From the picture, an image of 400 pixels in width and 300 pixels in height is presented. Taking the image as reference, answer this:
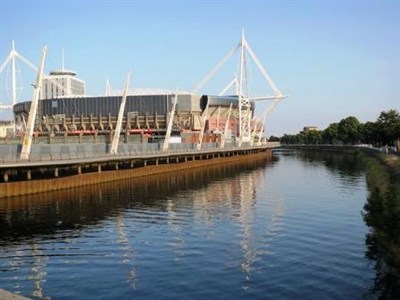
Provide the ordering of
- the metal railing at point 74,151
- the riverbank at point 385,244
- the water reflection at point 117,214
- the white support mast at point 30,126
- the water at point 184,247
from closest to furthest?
the water at point 184,247
the riverbank at point 385,244
the water reflection at point 117,214
the white support mast at point 30,126
the metal railing at point 74,151

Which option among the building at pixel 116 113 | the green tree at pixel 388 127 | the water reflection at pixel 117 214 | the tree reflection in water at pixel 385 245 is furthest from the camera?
the building at pixel 116 113

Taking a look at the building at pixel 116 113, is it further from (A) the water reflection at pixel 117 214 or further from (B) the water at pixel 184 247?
(B) the water at pixel 184 247

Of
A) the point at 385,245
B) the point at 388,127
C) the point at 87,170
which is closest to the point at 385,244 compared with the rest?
the point at 385,245

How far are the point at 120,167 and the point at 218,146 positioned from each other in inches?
2472

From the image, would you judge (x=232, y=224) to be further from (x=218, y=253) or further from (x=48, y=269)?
(x=48, y=269)

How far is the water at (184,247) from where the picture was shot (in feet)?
74.9

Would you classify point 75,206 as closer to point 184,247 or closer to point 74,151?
point 74,151

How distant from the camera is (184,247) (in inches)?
1209

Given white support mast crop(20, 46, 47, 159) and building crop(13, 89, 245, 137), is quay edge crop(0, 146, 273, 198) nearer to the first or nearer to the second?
white support mast crop(20, 46, 47, 159)

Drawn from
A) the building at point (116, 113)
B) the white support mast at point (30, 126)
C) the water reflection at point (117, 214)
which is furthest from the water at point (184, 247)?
the building at point (116, 113)

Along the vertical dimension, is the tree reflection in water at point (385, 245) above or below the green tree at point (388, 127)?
below

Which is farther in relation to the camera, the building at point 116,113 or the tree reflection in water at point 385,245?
the building at point 116,113

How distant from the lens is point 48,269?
26.2 meters

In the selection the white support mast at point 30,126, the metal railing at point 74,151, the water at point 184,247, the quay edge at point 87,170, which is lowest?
the water at point 184,247
